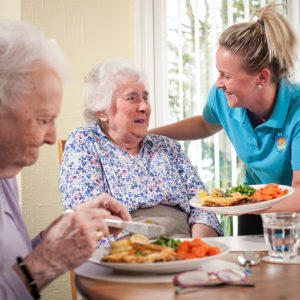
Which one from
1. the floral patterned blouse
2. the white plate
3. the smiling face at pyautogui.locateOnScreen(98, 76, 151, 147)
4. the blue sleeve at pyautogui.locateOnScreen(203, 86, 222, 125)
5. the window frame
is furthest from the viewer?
the window frame

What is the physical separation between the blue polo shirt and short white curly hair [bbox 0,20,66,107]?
124 cm

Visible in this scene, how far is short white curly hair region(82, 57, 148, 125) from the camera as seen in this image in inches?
82.3

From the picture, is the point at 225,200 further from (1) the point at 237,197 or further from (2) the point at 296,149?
(2) the point at 296,149

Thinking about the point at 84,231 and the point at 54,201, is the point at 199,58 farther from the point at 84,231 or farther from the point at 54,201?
the point at 84,231

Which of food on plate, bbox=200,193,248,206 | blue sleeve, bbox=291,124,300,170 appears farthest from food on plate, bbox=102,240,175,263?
blue sleeve, bbox=291,124,300,170

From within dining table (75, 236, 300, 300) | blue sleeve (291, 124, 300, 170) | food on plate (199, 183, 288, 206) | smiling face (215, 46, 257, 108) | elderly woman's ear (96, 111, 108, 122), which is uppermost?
smiling face (215, 46, 257, 108)

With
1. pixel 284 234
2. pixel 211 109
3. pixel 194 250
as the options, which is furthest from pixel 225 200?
pixel 211 109

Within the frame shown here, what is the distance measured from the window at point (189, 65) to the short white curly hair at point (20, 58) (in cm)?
188

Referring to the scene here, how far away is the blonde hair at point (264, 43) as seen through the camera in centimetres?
202

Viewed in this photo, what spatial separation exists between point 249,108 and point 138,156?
1.92ft

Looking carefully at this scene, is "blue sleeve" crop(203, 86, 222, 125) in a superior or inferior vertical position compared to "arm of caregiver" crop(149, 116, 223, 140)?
superior

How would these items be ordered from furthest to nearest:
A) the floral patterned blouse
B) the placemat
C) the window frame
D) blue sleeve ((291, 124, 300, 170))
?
the window frame, blue sleeve ((291, 124, 300, 170)), the floral patterned blouse, the placemat

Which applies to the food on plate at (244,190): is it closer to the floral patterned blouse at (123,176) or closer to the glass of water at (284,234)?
the floral patterned blouse at (123,176)

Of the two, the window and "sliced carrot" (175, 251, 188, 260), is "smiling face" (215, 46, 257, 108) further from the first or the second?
"sliced carrot" (175, 251, 188, 260)
